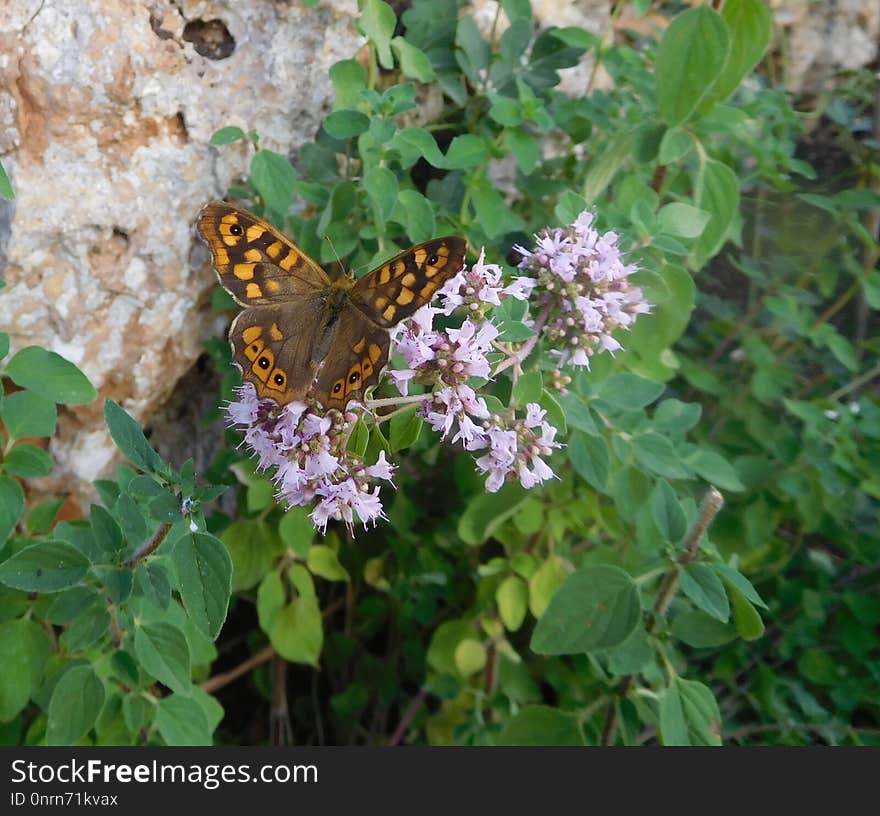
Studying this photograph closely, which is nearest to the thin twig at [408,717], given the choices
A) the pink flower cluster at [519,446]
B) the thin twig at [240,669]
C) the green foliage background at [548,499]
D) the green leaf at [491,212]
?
the green foliage background at [548,499]

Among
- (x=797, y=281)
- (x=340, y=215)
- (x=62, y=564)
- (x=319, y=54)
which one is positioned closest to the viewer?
(x=62, y=564)

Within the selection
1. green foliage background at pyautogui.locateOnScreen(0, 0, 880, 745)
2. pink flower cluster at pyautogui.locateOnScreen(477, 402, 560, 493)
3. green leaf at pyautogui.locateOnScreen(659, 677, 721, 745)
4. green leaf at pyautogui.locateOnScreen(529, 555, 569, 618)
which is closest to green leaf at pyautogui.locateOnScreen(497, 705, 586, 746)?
green foliage background at pyautogui.locateOnScreen(0, 0, 880, 745)

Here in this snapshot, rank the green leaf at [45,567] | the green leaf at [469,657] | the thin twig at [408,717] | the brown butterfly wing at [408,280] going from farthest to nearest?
the thin twig at [408,717] < the green leaf at [469,657] < the green leaf at [45,567] < the brown butterfly wing at [408,280]

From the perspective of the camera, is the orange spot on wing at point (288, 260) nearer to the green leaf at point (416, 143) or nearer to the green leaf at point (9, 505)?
the green leaf at point (416, 143)

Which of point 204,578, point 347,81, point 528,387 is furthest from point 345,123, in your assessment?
point 204,578

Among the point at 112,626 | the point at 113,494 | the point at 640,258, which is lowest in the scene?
the point at 112,626

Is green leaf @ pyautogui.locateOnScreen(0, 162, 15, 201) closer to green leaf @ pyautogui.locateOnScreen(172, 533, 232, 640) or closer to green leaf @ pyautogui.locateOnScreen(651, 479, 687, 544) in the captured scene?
green leaf @ pyautogui.locateOnScreen(172, 533, 232, 640)

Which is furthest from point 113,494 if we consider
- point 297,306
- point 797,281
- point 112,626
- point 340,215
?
point 797,281

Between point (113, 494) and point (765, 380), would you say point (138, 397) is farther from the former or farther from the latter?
point (765, 380)
